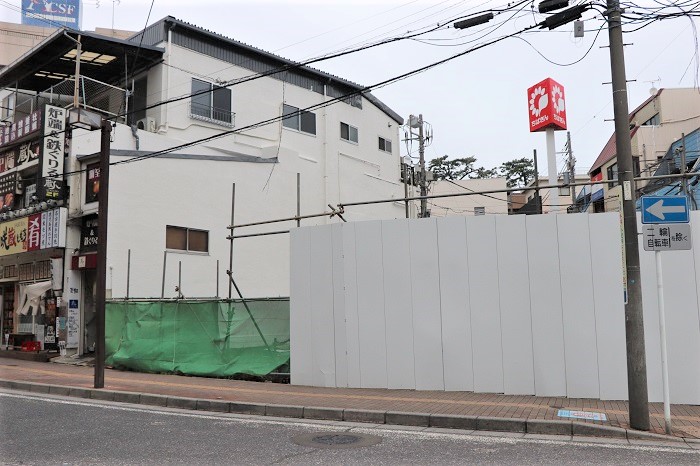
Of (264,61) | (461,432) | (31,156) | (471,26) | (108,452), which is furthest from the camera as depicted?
(264,61)

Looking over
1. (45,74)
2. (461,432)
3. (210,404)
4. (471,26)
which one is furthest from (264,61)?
(461,432)

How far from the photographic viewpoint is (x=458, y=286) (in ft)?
34.8

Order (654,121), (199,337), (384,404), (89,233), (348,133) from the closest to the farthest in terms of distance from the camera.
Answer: (384,404) < (199,337) < (89,233) < (348,133) < (654,121)

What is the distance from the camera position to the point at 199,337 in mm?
13711

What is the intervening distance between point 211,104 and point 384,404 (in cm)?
1704

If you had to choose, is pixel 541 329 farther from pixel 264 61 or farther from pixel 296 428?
pixel 264 61

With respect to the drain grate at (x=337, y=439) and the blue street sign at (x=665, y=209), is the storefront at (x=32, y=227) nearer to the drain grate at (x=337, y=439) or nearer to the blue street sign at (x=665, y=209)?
the drain grate at (x=337, y=439)

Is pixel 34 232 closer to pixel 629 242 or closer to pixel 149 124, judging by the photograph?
pixel 149 124

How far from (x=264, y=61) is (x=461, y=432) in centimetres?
2140

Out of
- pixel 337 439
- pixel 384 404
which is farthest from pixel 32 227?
pixel 337 439

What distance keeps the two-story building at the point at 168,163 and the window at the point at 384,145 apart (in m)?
4.04

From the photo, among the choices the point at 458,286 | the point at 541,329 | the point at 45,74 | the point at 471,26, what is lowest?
the point at 541,329

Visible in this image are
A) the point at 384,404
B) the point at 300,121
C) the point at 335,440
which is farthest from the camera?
the point at 300,121

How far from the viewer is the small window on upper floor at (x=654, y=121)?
102ft
